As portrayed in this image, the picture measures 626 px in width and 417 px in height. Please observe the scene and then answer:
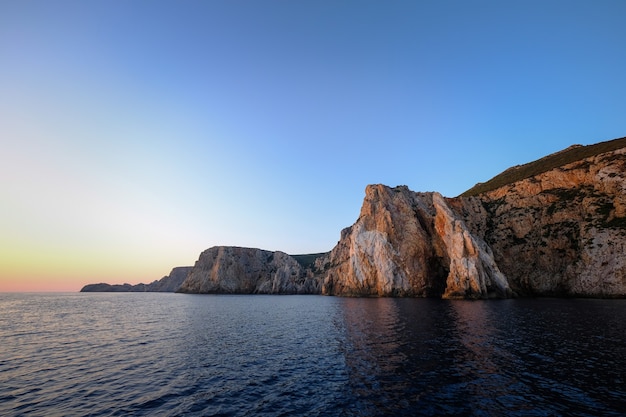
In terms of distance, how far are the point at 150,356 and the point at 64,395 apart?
9.71m

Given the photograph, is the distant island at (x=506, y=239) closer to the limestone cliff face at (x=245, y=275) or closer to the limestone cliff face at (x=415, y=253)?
the limestone cliff face at (x=415, y=253)

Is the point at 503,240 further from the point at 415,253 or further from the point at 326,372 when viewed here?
the point at 326,372

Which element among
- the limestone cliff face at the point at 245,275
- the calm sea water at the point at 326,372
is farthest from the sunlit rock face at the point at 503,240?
the calm sea water at the point at 326,372

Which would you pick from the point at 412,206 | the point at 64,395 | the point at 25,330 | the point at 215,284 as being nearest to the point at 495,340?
the point at 64,395

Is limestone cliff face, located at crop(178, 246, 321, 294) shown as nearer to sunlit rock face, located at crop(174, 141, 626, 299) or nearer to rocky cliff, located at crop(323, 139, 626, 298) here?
sunlit rock face, located at crop(174, 141, 626, 299)

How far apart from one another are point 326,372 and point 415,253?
89025mm

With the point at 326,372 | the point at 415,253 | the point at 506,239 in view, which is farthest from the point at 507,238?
the point at 326,372

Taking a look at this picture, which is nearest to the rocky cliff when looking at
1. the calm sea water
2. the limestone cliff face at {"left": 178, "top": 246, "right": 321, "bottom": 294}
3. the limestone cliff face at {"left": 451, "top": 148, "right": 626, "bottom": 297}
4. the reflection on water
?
the limestone cliff face at {"left": 451, "top": 148, "right": 626, "bottom": 297}

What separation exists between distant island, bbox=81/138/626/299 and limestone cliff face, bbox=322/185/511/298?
32cm

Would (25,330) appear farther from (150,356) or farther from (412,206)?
(412,206)

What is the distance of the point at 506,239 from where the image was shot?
102 metres

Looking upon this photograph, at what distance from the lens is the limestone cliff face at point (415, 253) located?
3413 inches

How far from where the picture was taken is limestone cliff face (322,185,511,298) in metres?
86.7

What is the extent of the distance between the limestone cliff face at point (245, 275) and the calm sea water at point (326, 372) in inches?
5343
